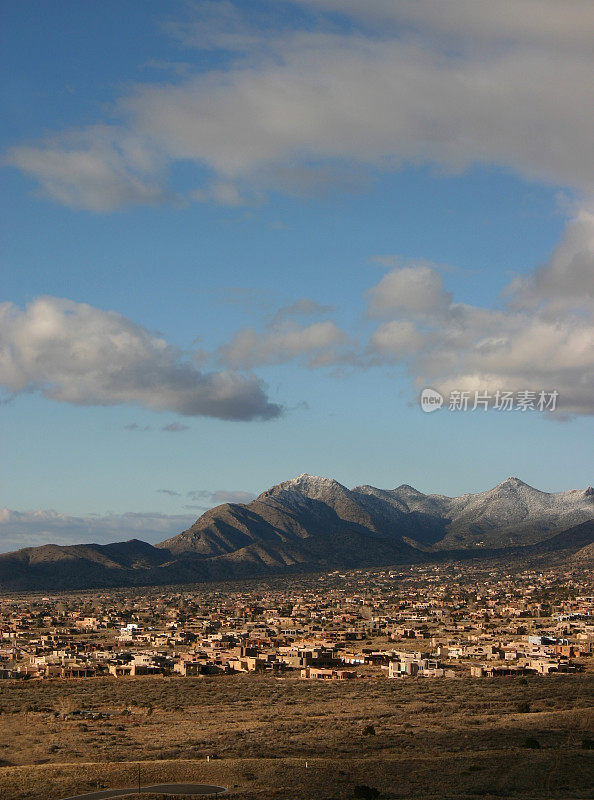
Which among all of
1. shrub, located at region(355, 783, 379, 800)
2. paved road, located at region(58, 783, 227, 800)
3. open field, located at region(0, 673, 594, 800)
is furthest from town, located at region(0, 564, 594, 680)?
shrub, located at region(355, 783, 379, 800)

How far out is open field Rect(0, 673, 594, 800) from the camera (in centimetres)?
4297

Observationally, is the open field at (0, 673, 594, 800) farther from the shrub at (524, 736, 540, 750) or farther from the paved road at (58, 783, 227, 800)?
the paved road at (58, 783, 227, 800)

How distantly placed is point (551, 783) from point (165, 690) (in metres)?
44.6

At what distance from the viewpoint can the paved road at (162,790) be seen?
40531 mm

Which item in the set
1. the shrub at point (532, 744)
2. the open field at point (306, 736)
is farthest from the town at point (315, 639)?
the shrub at point (532, 744)

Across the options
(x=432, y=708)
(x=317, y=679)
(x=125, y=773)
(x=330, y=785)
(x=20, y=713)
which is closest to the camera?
(x=330, y=785)

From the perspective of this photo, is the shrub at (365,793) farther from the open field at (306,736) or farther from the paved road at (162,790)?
the paved road at (162,790)

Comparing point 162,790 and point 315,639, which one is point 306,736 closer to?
point 162,790

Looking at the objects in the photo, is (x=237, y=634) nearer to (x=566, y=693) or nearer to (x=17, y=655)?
(x=17, y=655)

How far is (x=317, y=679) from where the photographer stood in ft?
290

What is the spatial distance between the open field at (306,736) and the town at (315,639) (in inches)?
286

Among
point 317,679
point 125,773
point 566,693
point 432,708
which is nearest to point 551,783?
point 125,773

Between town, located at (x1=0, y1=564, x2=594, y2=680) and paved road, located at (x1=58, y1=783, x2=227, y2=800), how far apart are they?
154 ft

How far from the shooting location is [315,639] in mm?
120438
